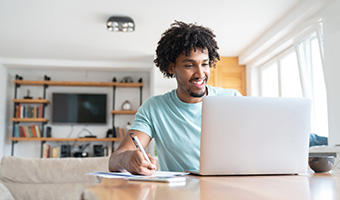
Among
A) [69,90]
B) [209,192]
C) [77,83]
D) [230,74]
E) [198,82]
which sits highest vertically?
[230,74]

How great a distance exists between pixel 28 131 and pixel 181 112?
552 cm

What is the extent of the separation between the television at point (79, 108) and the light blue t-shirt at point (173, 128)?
208 inches

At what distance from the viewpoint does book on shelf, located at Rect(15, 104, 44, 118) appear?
650 cm

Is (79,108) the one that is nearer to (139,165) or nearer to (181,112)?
(181,112)

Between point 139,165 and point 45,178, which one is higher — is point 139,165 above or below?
above

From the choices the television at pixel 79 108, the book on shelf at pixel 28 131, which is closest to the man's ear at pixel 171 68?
the television at pixel 79 108

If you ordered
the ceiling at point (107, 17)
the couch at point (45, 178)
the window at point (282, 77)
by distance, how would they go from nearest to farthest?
the couch at point (45, 178) → the ceiling at point (107, 17) → the window at point (282, 77)

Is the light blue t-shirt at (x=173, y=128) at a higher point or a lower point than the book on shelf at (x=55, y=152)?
higher

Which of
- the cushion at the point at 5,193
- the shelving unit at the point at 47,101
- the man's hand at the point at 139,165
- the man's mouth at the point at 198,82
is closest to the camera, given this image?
the man's hand at the point at 139,165

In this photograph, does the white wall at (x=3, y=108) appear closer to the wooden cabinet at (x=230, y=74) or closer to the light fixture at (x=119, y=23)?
the light fixture at (x=119, y=23)

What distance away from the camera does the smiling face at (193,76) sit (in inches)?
66.4

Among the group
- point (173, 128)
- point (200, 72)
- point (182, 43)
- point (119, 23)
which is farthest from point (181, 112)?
point (119, 23)

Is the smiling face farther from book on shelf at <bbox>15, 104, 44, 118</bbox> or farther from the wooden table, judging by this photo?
book on shelf at <bbox>15, 104, 44, 118</bbox>

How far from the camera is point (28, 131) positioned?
21.4ft
